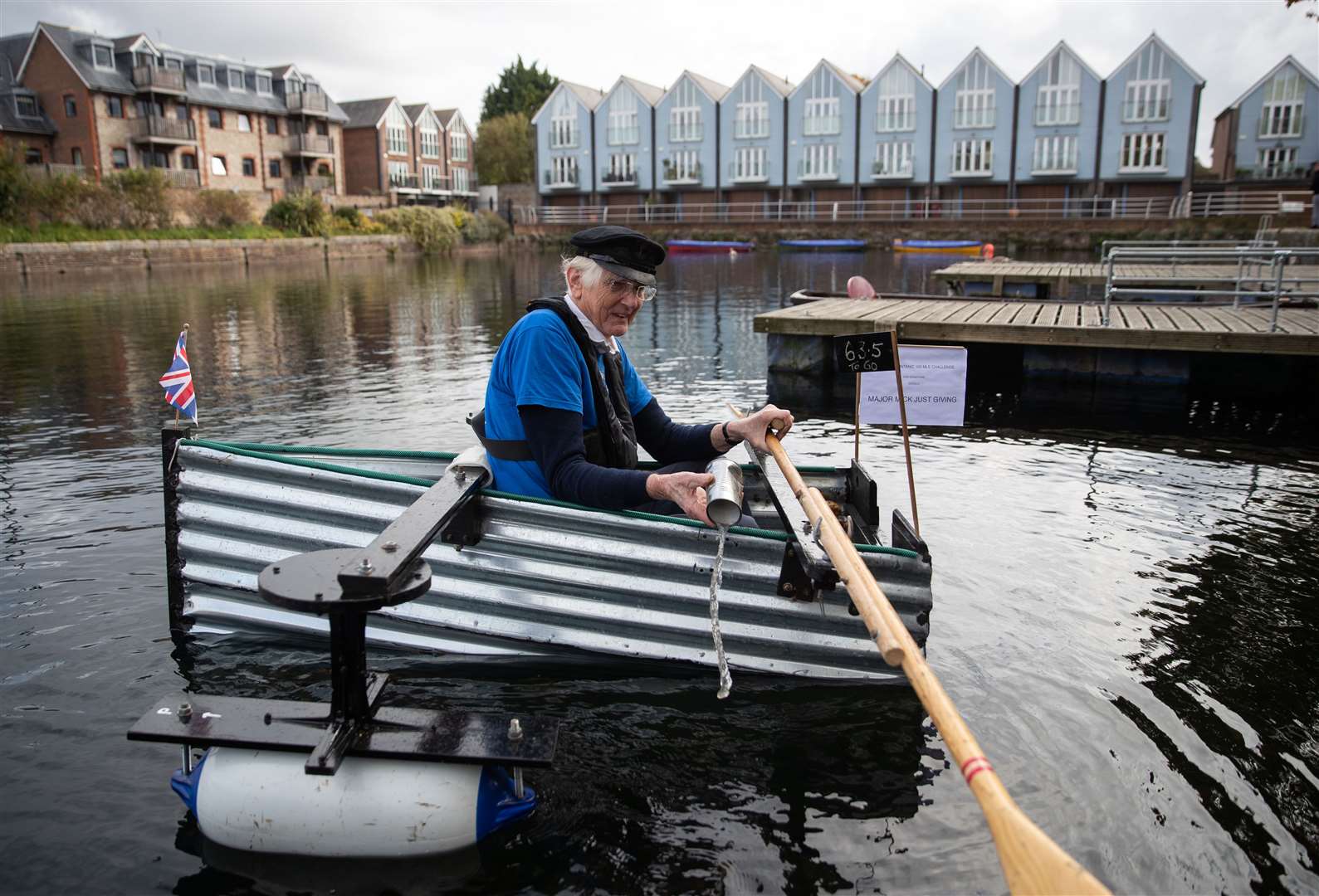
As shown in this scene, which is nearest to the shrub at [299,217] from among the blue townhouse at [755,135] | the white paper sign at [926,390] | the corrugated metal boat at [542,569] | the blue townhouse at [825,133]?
the blue townhouse at [755,135]

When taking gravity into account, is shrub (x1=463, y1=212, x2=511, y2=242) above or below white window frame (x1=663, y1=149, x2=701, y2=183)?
below

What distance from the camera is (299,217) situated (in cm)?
5200

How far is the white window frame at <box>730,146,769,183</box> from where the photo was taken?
2603 inches

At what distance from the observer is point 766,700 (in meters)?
4.58

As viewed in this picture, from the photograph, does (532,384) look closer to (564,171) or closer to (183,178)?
(183,178)

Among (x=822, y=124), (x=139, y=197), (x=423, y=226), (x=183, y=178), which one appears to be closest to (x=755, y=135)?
(x=822, y=124)

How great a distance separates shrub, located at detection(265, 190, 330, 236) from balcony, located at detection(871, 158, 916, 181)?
113 ft

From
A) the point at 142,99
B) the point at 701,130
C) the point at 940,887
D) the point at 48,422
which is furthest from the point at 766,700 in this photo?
the point at 701,130

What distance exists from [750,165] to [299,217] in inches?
1205

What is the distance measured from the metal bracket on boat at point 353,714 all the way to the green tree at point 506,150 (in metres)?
85.0

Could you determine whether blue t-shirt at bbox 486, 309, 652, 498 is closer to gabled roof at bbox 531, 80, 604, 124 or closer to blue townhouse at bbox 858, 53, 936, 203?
blue townhouse at bbox 858, 53, 936, 203

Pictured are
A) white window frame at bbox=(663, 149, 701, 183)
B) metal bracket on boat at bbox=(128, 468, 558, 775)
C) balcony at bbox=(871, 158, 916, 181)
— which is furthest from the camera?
white window frame at bbox=(663, 149, 701, 183)

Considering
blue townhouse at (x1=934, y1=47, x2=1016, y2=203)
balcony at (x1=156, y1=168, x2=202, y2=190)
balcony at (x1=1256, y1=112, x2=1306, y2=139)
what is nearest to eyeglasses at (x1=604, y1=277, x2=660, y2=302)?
balcony at (x1=156, y1=168, x2=202, y2=190)

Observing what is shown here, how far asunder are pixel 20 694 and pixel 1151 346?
11.3 metres
